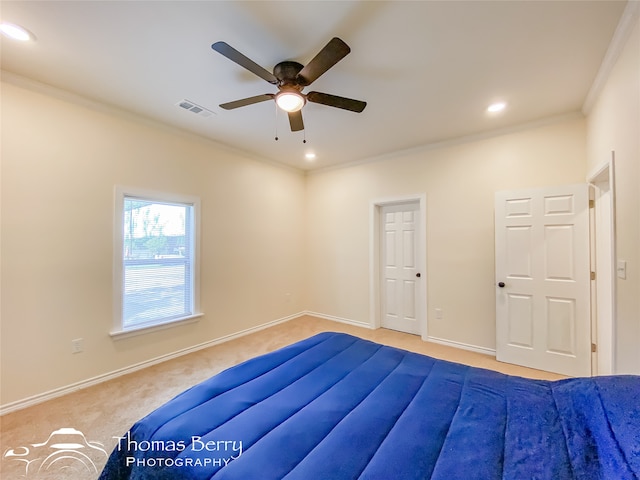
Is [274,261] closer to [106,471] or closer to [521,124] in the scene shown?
[106,471]

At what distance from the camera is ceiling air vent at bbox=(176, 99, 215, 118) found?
8.93 feet

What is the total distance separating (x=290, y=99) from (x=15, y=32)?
72.8 inches

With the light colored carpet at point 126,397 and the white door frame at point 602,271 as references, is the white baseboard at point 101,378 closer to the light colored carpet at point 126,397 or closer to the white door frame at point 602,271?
the light colored carpet at point 126,397

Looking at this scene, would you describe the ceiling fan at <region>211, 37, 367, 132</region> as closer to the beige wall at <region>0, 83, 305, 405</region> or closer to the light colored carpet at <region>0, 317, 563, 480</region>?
the beige wall at <region>0, 83, 305, 405</region>

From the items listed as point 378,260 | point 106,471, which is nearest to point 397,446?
point 106,471

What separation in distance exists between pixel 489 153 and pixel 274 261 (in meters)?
3.43

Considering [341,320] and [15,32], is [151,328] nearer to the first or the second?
[15,32]

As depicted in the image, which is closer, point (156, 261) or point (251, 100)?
point (251, 100)

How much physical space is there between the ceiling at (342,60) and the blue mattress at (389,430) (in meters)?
2.10

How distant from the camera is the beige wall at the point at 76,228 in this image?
2273mm

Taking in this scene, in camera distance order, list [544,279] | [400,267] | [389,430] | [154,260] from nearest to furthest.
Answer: [389,430] < [544,279] < [154,260] < [400,267]

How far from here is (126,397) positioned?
241 centimetres

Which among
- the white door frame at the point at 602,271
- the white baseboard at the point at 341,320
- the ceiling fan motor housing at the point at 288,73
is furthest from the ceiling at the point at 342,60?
the white baseboard at the point at 341,320

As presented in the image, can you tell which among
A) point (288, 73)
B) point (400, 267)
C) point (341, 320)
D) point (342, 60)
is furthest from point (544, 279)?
point (288, 73)
